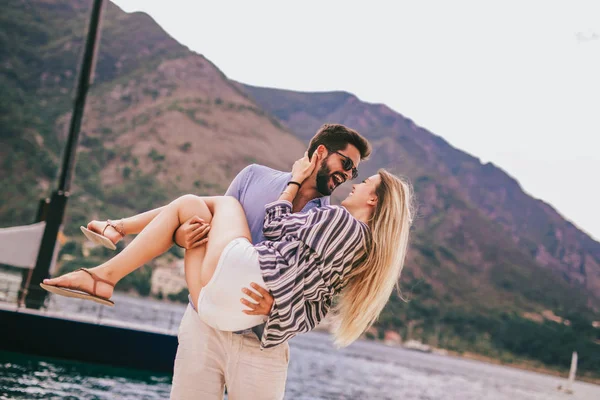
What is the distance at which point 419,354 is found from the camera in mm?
128500

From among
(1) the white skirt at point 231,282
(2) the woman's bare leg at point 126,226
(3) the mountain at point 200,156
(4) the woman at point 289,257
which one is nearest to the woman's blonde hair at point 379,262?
(4) the woman at point 289,257

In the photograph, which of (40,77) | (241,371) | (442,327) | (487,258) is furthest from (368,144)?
(487,258)

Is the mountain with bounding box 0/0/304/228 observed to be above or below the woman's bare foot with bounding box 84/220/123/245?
above

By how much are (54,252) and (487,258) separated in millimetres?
151330

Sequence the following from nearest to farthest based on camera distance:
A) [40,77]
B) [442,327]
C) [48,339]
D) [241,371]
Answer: [241,371]
[48,339]
[40,77]
[442,327]

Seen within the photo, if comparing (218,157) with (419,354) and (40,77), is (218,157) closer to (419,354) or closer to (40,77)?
(40,77)

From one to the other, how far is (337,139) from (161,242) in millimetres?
768

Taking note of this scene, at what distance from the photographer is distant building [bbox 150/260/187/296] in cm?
8694

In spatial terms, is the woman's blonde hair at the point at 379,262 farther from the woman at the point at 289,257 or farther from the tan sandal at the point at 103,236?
the tan sandal at the point at 103,236

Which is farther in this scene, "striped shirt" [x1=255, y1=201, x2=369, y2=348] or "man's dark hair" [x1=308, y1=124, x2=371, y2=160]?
"man's dark hair" [x1=308, y1=124, x2=371, y2=160]

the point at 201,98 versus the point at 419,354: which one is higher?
the point at 201,98

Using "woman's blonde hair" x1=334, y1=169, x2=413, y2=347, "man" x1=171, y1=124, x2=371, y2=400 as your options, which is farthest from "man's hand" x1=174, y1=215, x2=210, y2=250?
"woman's blonde hair" x1=334, y1=169, x2=413, y2=347

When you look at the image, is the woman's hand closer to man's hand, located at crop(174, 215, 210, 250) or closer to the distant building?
A: man's hand, located at crop(174, 215, 210, 250)

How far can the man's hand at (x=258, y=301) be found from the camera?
201cm
